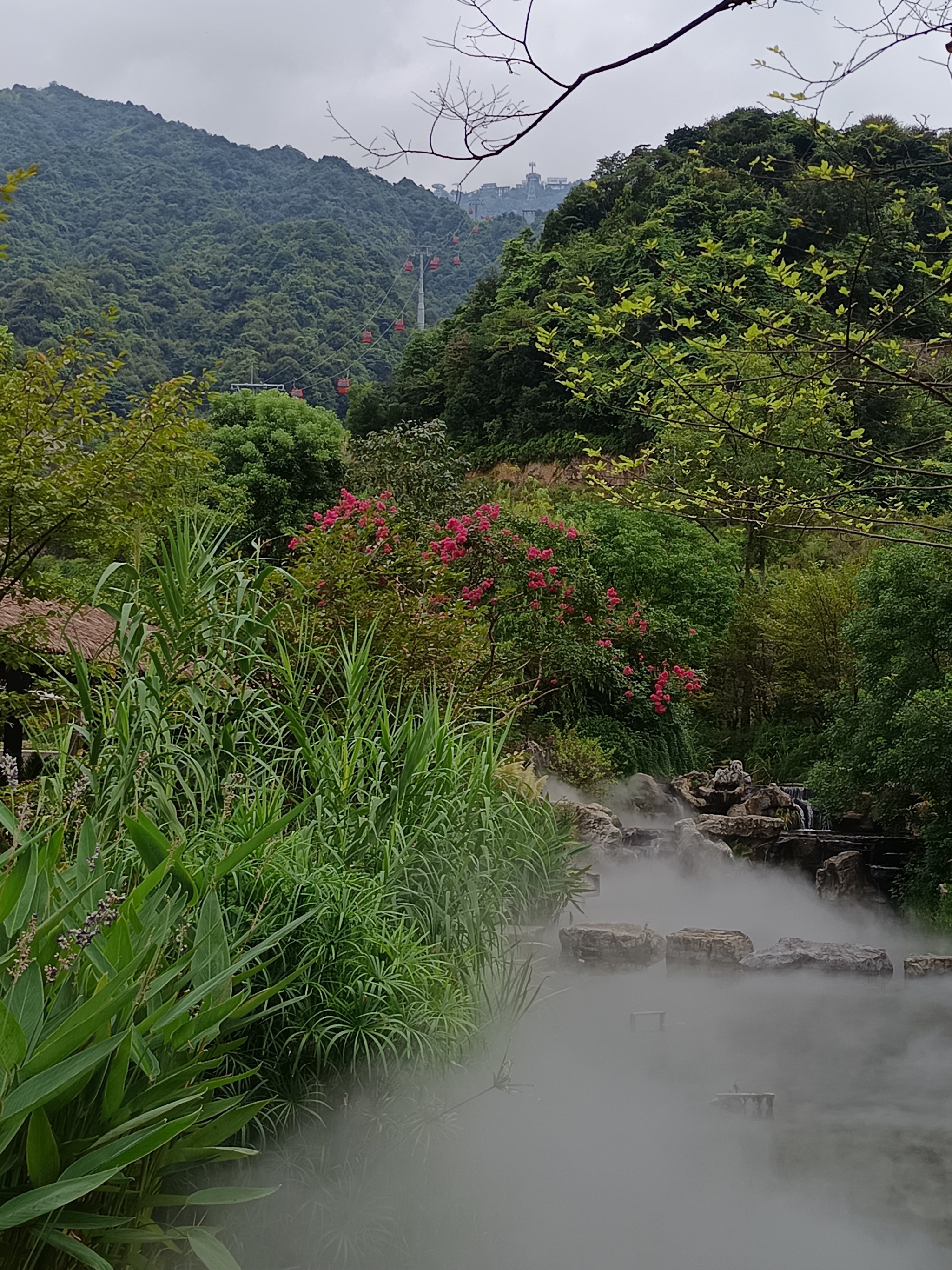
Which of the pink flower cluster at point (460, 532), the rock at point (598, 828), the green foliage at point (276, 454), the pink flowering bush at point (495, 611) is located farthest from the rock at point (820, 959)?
the green foliage at point (276, 454)

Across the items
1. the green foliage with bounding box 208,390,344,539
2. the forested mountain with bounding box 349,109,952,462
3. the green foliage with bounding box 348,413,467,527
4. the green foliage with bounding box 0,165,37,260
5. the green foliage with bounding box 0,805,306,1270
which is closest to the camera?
the green foliage with bounding box 0,805,306,1270

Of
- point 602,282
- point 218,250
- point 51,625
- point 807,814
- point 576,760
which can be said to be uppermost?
point 218,250

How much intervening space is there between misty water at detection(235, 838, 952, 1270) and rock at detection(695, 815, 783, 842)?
392 centimetres

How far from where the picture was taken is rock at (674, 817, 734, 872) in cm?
825

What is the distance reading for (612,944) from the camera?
213 inches

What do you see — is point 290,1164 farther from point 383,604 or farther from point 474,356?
point 474,356

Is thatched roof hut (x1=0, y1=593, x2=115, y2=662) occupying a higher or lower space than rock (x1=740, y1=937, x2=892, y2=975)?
higher

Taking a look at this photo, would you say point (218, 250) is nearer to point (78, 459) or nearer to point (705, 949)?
point (78, 459)

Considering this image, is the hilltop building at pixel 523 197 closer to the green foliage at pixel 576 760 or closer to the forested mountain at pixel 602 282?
the forested mountain at pixel 602 282

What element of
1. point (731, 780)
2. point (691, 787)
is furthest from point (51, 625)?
point (731, 780)

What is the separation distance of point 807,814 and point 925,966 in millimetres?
4323

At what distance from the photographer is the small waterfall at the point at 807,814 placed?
9.90 metres

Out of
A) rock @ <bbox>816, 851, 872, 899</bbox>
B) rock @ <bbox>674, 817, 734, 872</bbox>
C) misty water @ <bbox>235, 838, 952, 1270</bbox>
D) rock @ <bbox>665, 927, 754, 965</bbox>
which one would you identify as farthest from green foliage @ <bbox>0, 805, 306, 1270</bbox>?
rock @ <bbox>816, 851, 872, 899</bbox>

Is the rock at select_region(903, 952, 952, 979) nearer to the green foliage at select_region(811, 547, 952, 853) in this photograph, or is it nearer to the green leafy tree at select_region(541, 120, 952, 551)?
the green foliage at select_region(811, 547, 952, 853)
